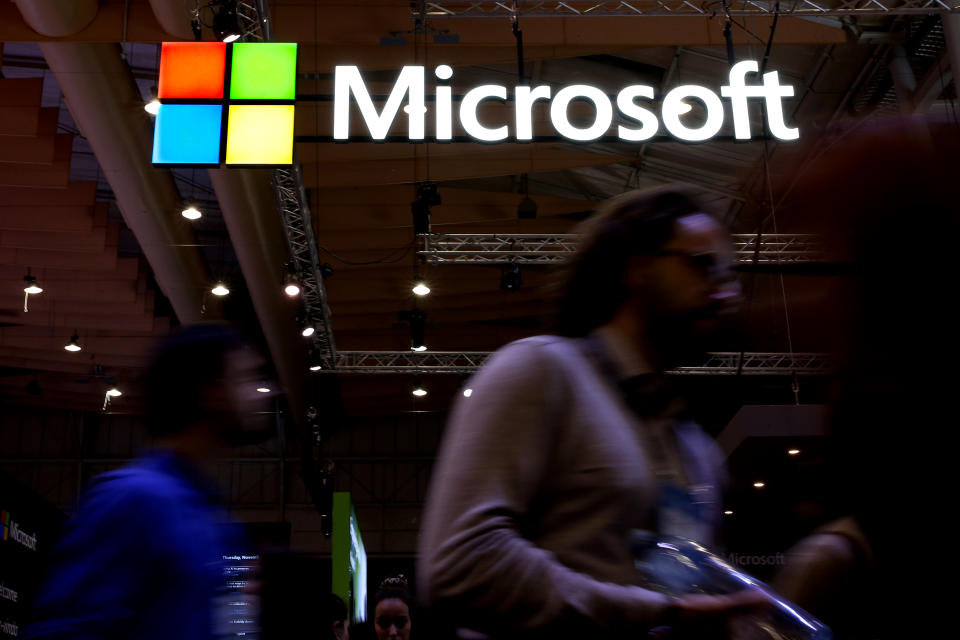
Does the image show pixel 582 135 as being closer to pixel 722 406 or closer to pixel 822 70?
pixel 822 70

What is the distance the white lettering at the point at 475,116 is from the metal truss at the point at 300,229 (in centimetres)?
138

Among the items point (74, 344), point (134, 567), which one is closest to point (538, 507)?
point (134, 567)

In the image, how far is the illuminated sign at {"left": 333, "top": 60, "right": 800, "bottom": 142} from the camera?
606 centimetres

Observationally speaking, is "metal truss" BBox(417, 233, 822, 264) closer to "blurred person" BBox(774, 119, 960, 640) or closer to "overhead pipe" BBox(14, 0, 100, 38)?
"overhead pipe" BBox(14, 0, 100, 38)

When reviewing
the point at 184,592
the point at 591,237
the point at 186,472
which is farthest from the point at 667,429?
the point at 186,472

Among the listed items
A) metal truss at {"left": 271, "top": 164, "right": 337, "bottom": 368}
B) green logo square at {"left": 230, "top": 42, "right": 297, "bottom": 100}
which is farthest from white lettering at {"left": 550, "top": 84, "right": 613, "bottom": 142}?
metal truss at {"left": 271, "top": 164, "right": 337, "bottom": 368}

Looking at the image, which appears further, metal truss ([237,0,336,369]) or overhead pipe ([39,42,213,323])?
overhead pipe ([39,42,213,323])

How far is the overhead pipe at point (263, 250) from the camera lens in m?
9.54

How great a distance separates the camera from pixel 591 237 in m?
1.12

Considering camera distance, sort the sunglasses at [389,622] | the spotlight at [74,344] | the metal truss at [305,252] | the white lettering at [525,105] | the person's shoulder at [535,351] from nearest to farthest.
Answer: the person's shoulder at [535,351] → the sunglasses at [389,622] → the white lettering at [525,105] → the metal truss at [305,252] → the spotlight at [74,344]

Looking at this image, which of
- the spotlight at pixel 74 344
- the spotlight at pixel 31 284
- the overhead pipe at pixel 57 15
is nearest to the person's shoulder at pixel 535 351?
the overhead pipe at pixel 57 15

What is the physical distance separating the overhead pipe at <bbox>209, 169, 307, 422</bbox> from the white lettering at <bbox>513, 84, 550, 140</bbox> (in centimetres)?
385

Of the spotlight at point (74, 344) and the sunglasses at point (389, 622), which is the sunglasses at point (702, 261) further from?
the spotlight at point (74, 344)

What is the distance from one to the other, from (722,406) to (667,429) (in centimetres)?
1975
